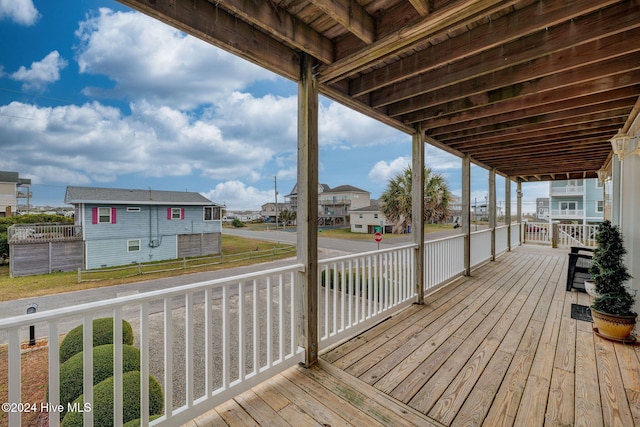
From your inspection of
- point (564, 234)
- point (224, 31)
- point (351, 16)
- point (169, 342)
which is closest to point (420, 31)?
point (351, 16)

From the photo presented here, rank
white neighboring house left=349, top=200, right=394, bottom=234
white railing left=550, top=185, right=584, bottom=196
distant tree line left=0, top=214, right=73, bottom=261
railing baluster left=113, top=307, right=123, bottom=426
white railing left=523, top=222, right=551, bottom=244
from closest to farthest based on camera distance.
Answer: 1. railing baluster left=113, top=307, right=123, bottom=426
2. distant tree line left=0, top=214, right=73, bottom=261
3. white neighboring house left=349, top=200, right=394, bottom=234
4. white railing left=523, top=222, right=551, bottom=244
5. white railing left=550, top=185, right=584, bottom=196

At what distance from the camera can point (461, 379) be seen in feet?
6.81

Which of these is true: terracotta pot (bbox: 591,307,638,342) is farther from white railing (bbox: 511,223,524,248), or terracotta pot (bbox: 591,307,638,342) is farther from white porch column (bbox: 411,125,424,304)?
white railing (bbox: 511,223,524,248)

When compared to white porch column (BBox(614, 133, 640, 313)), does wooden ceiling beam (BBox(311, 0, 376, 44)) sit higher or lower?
higher

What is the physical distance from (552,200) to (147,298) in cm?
2299

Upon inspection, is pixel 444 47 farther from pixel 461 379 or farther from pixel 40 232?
pixel 40 232

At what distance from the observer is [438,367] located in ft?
7.31

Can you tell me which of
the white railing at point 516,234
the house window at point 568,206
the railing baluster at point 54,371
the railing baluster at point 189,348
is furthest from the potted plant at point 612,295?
the house window at point 568,206

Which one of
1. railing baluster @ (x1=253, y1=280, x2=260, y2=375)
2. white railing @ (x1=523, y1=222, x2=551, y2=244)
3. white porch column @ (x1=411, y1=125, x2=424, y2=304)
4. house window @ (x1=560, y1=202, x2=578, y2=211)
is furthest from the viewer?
house window @ (x1=560, y1=202, x2=578, y2=211)

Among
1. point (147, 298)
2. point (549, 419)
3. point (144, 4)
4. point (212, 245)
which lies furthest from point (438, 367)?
point (144, 4)

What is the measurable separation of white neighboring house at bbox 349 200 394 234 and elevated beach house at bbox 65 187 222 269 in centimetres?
458

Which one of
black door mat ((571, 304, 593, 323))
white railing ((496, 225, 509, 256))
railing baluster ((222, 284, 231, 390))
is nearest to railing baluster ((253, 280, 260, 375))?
railing baluster ((222, 284, 231, 390))

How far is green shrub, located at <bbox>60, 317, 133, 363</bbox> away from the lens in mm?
1883

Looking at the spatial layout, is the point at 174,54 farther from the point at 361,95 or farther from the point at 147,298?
the point at 147,298
